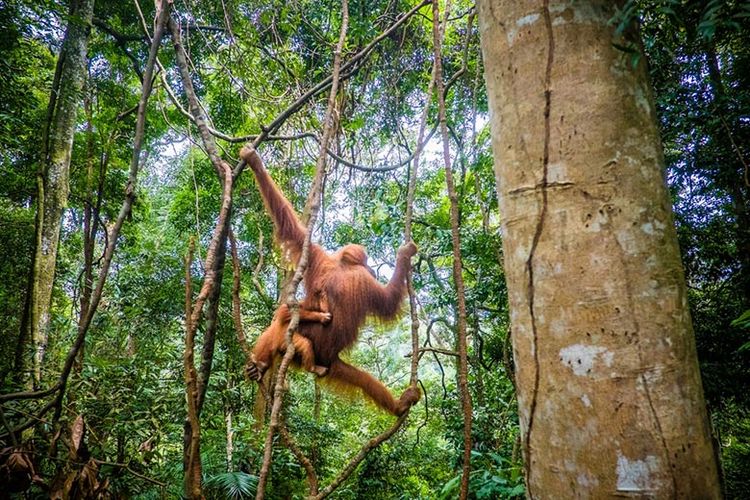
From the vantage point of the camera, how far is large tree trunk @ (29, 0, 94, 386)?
4090 mm

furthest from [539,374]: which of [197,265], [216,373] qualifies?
[197,265]

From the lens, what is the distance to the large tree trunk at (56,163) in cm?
409

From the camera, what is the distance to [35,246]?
163 inches

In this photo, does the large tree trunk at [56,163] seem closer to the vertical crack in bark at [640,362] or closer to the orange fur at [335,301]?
the orange fur at [335,301]

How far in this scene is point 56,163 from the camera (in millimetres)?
4551

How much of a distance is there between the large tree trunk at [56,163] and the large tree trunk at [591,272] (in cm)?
447

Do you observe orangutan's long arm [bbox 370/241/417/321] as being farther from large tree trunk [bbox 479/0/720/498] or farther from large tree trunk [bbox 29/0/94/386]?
large tree trunk [bbox 29/0/94/386]

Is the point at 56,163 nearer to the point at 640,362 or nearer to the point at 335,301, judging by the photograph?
the point at 335,301

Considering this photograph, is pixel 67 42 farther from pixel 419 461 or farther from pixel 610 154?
pixel 419 461

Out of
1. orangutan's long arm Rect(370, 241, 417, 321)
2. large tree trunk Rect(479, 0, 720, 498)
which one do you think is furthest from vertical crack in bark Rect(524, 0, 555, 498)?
orangutan's long arm Rect(370, 241, 417, 321)

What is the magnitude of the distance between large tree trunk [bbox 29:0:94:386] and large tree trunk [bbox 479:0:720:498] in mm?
4474

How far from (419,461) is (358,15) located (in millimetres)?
5324

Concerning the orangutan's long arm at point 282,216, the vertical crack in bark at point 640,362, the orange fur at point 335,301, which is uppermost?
the orangutan's long arm at point 282,216

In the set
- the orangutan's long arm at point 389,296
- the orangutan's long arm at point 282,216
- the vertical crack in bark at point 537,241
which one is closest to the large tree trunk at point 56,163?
the orangutan's long arm at point 282,216
